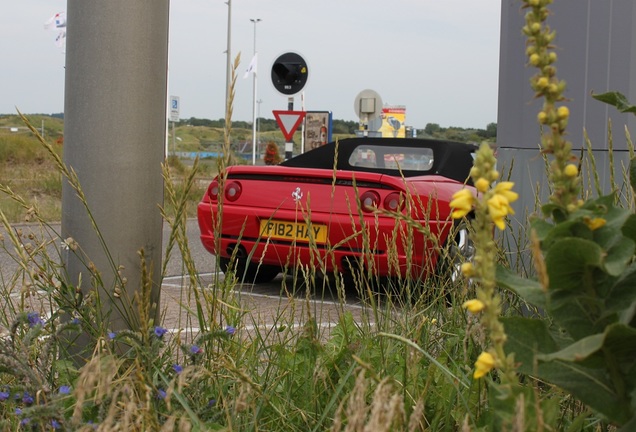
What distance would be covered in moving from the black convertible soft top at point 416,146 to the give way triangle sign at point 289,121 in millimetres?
9305

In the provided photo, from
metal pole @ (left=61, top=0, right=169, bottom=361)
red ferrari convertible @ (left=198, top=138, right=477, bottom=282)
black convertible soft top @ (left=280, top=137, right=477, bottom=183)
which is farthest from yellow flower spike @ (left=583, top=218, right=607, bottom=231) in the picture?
black convertible soft top @ (left=280, top=137, right=477, bottom=183)

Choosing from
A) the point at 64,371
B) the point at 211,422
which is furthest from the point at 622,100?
the point at 64,371

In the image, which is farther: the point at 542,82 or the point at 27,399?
the point at 27,399

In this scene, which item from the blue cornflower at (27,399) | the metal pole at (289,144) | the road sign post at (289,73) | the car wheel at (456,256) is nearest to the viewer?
the blue cornflower at (27,399)

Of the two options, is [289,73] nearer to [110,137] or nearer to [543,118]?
[110,137]

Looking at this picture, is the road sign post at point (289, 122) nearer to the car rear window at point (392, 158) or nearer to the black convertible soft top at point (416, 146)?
the black convertible soft top at point (416, 146)

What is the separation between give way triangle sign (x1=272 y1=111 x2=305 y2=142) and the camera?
1853 centimetres

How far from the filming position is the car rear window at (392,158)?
340 inches

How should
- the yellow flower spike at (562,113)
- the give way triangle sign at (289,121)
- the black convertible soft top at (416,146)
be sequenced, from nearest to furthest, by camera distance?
the yellow flower spike at (562,113) → the black convertible soft top at (416,146) → the give way triangle sign at (289,121)

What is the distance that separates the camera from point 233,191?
23.8ft

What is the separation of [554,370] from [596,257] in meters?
0.27

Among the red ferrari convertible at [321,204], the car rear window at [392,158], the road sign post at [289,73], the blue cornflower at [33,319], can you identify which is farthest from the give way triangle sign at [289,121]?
the blue cornflower at [33,319]

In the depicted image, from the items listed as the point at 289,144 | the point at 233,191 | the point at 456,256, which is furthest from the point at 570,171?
the point at 289,144

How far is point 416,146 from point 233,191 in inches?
90.2
